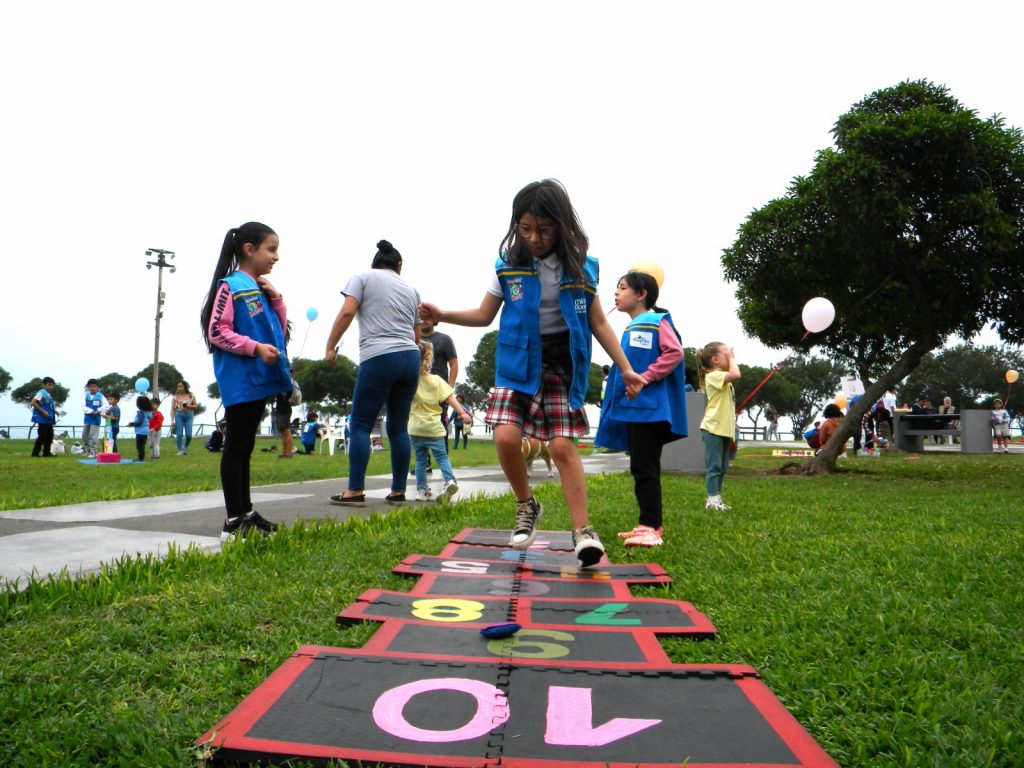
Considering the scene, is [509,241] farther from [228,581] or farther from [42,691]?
[42,691]

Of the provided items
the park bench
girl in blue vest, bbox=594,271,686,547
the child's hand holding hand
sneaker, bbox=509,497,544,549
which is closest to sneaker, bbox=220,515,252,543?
the child's hand holding hand

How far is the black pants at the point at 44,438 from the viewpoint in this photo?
16578 millimetres

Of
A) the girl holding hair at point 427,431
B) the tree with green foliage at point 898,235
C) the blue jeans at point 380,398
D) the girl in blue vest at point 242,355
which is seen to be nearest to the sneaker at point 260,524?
the girl in blue vest at point 242,355

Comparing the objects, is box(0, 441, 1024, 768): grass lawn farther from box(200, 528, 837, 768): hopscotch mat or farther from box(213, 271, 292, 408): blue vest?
box(213, 271, 292, 408): blue vest

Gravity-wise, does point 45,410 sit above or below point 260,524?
above

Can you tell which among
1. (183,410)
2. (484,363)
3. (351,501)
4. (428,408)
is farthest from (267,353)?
(484,363)

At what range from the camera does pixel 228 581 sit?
294cm

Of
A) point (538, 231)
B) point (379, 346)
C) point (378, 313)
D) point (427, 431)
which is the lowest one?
point (427, 431)

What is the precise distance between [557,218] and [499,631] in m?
1.92

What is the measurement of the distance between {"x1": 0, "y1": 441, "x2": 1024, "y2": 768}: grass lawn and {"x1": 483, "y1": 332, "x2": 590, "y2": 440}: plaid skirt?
0.83m

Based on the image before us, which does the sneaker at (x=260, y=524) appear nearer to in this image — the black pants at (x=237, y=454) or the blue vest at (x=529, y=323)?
the black pants at (x=237, y=454)

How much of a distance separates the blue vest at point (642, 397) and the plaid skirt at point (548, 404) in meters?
0.88

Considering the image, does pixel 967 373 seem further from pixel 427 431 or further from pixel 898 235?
pixel 427 431

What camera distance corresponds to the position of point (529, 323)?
3.51 m
